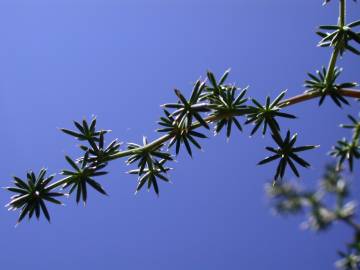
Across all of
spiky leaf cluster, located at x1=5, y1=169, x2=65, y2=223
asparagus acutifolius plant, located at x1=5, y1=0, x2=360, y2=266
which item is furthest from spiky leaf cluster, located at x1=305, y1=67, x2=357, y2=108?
spiky leaf cluster, located at x1=5, y1=169, x2=65, y2=223

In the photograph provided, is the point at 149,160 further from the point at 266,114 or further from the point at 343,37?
the point at 343,37

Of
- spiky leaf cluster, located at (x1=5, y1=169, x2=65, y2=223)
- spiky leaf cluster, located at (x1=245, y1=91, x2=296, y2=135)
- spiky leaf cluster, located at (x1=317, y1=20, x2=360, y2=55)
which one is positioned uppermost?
spiky leaf cluster, located at (x1=317, y1=20, x2=360, y2=55)

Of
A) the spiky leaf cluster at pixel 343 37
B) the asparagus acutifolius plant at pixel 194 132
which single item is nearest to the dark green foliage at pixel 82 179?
the asparagus acutifolius plant at pixel 194 132

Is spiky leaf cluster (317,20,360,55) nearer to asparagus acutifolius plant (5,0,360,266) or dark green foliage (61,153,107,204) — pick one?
asparagus acutifolius plant (5,0,360,266)

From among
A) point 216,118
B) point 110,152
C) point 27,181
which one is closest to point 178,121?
point 216,118

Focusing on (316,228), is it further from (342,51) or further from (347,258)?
(342,51)

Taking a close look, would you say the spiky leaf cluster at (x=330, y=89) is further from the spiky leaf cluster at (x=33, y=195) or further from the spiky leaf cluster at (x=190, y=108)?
the spiky leaf cluster at (x=33, y=195)
